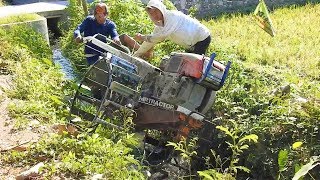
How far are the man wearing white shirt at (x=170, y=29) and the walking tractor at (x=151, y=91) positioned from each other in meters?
0.33

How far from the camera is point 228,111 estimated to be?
650cm

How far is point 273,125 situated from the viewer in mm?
6035

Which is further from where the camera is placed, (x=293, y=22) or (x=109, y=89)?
(x=293, y=22)

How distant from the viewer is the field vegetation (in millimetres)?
4539

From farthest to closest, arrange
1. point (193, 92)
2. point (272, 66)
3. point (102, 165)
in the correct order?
point (272, 66) → point (193, 92) → point (102, 165)

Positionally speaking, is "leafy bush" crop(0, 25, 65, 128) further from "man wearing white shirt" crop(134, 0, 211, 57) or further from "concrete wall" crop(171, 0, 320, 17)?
"concrete wall" crop(171, 0, 320, 17)

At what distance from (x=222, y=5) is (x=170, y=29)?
9379 mm

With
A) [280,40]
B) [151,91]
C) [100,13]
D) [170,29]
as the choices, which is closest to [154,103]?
[151,91]

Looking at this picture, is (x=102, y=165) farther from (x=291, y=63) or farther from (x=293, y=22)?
(x=293, y=22)

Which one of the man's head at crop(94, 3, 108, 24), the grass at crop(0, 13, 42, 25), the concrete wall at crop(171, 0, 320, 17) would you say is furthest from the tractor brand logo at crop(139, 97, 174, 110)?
the concrete wall at crop(171, 0, 320, 17)

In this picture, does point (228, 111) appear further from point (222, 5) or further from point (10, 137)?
point (222, 5)

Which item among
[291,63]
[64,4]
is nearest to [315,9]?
[291,63]

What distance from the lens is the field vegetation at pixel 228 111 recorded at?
4.54m

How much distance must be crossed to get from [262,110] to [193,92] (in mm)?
1002
